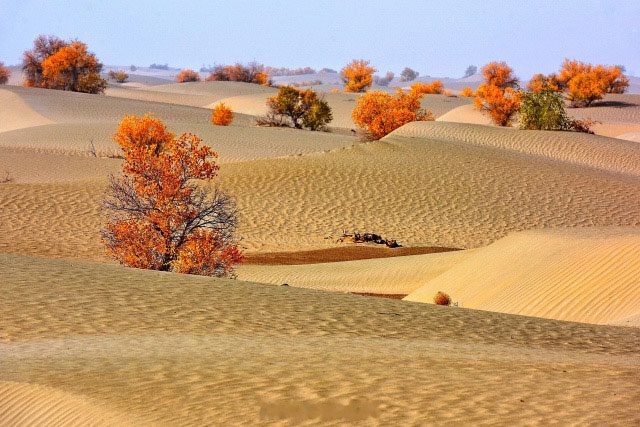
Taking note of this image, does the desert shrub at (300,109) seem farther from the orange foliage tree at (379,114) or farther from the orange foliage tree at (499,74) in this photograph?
the orange foliage tree at (499,74)

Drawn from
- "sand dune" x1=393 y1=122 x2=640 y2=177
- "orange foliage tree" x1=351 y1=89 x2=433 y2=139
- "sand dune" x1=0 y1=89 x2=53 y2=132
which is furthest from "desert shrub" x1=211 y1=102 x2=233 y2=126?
"sand dune" x1=393 y1=122 x2=640 y2=177

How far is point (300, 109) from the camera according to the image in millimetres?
60219

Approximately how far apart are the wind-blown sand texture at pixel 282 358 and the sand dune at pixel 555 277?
9.05ft

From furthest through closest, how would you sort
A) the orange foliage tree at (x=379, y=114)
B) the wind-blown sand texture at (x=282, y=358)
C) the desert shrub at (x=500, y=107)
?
the desert shrub at (x=500, y=107) → the orange foliage tree at (x=379, y=114) → the wind-blown sand texture at (x=282, y=358)

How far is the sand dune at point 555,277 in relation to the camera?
15.6 metres

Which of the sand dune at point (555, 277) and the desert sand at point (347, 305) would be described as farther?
the sand dune at point (555, 277)

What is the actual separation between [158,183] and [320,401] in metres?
13.4

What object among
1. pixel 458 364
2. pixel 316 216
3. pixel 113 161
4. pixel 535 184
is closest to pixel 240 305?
pixel 458 364

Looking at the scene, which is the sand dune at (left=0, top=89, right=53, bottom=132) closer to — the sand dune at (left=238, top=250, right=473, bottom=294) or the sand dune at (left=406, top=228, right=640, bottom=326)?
the sand dune at (left=238, top=250, right=473, bottom=294)

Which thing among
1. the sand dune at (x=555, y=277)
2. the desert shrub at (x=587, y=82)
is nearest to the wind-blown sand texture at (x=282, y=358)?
the sand dune at (x=555, y=277)

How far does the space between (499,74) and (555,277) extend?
87729 mm

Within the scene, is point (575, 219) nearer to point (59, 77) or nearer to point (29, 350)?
point (29, 350)

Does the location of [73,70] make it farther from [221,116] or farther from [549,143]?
[549,143]

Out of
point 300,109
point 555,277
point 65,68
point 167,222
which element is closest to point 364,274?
point 167,222
